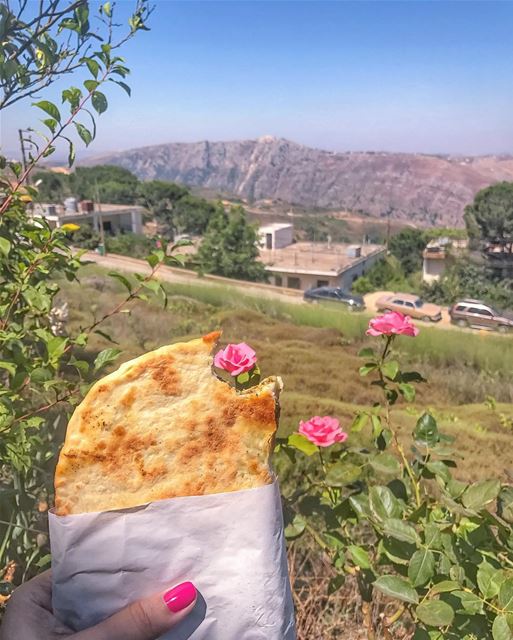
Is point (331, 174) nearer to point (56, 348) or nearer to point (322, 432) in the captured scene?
point (322, 432)

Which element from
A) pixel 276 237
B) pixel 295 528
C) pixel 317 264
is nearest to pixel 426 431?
pixel 295 528

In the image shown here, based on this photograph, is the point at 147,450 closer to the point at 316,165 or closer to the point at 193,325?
the point at 193,325

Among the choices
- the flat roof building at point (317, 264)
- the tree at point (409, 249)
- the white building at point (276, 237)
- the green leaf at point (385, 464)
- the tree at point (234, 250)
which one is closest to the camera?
the green leaf at point (385, 464)

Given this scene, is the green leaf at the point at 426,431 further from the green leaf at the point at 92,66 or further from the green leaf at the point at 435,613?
the green leaf at the point at 92,66

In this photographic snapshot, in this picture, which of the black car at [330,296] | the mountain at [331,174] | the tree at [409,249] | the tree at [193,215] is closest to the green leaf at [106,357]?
the black car at [330,296]

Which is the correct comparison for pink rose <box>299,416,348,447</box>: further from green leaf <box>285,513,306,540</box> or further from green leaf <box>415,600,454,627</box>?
green leaf <box>415,600,454,627</box>

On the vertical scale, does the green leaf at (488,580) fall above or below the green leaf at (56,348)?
below
